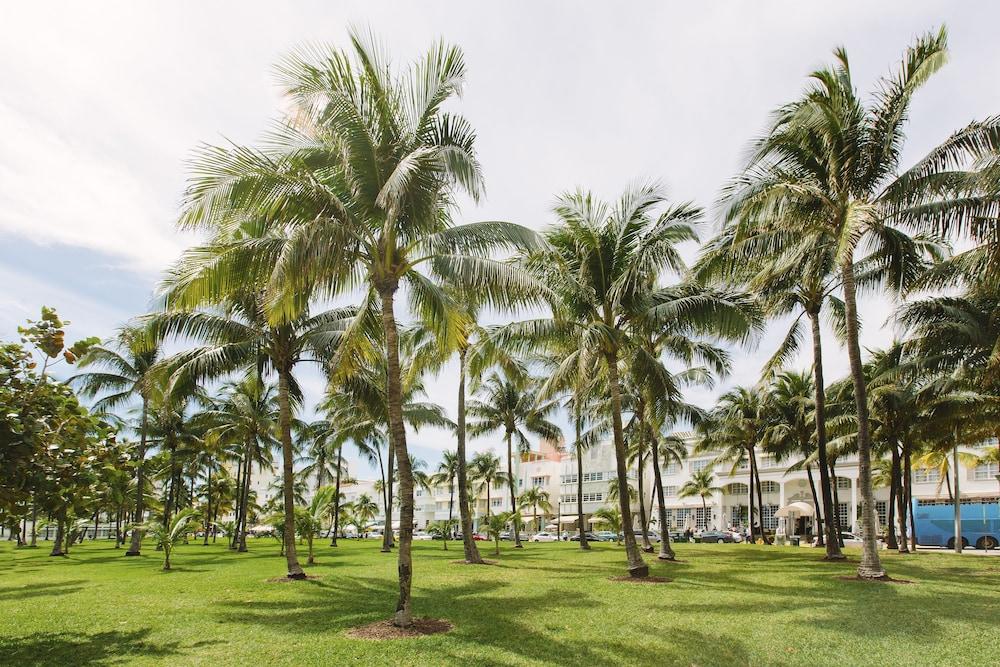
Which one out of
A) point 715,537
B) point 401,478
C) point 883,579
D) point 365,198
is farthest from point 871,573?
point 715,537

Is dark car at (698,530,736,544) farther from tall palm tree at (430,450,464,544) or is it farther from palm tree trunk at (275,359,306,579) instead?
palm tree trunk at (275,359,306,579)

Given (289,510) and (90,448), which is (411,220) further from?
(289,510)

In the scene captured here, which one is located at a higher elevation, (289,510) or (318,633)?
(289,510)

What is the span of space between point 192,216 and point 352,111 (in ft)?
10.5

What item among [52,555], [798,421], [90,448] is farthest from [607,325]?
[52,555]

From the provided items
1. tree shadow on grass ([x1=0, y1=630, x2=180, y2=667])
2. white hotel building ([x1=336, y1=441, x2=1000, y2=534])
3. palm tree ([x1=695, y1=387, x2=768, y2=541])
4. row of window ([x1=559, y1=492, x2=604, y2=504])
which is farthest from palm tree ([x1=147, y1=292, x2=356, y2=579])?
row of window ([x1=559, y1=492, x2=604, y2=504])

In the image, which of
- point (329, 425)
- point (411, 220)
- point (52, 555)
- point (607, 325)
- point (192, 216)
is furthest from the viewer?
point (329, 425)

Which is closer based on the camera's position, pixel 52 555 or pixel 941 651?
pixel 941 651

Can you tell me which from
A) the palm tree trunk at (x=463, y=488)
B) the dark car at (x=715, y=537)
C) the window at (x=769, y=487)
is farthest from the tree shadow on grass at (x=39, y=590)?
the window at (x=769, y=487)

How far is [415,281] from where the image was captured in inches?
496

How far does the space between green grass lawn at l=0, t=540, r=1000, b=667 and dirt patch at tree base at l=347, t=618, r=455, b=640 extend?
28cm

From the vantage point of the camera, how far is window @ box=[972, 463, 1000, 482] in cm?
4544

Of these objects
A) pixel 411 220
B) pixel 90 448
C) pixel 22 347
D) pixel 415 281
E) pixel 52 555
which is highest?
pixel 411 220

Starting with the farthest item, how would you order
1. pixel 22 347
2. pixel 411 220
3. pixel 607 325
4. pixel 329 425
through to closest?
pixel 329 425
pixel 607 325
pixel 411 220
pixel 22 347
